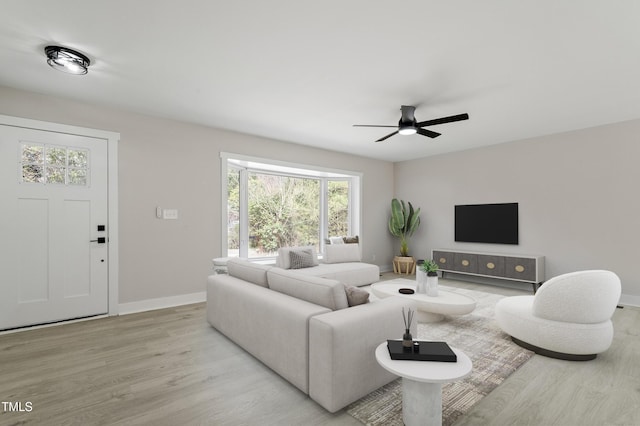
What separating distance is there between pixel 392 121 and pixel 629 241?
12.4 feet

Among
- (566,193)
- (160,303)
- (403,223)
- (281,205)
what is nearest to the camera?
(160,303)

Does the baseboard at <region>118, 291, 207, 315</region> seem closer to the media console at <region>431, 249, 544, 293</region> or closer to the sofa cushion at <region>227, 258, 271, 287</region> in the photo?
the sofa cushion at <region>227, 258, 271, 287</region>

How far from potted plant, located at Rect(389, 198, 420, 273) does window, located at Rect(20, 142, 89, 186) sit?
555 centimetres

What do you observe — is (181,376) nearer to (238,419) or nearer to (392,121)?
(238,419)

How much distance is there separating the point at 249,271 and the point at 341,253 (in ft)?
9.42

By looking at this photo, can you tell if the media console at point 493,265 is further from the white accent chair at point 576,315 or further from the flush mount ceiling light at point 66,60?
the flush mount ceiling light at point 66,60

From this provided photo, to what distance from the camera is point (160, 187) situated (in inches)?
165

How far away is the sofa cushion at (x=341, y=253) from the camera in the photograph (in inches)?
221

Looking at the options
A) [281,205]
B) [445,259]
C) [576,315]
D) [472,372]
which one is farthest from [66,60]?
[445,259]

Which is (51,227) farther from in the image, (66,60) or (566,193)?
(566,193)

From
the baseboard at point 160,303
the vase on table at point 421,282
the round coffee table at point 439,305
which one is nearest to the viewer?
the round coffee table at point 439,305

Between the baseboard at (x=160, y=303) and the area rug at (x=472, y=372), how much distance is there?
3.09 metres

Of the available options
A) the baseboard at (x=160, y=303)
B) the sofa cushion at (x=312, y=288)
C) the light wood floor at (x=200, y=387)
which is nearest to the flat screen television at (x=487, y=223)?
the light wood floor at (x=200, y=387)

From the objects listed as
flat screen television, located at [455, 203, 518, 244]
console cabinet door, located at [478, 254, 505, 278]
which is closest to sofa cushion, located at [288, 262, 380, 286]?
console cabinet door, located at [478, 254, 505, 278]
